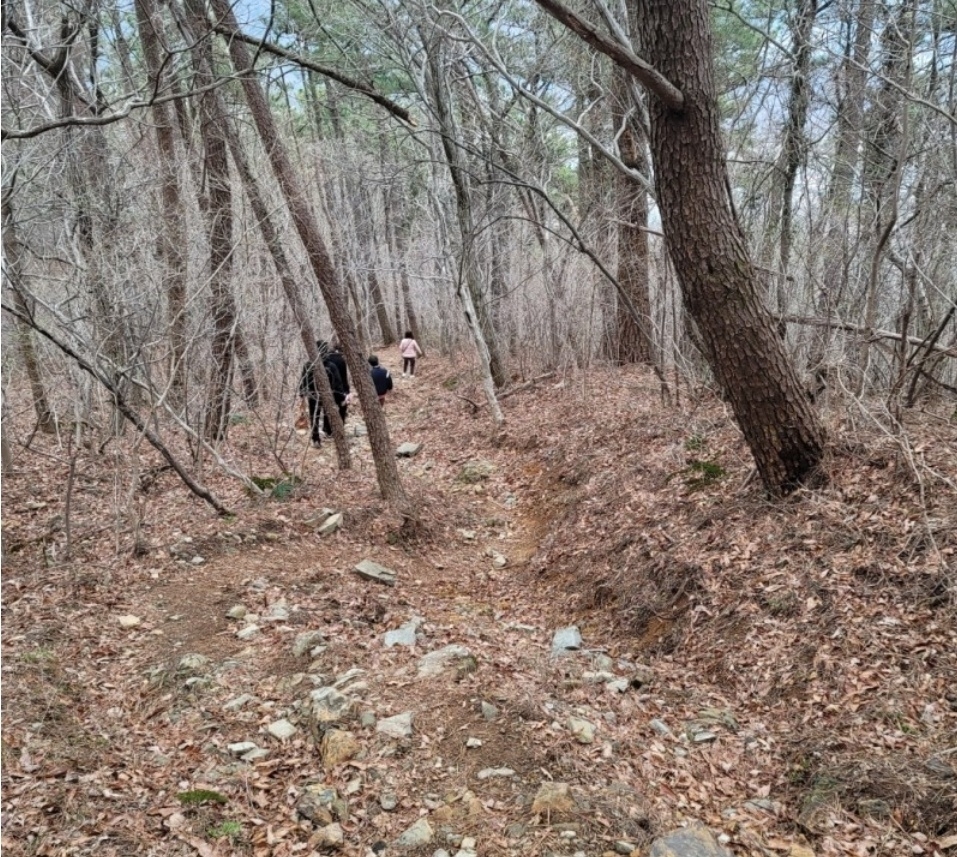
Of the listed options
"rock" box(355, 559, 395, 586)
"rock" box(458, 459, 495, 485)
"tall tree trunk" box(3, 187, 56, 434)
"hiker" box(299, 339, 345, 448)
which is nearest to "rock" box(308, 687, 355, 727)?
"rock" box(355, 559, 395, 586)

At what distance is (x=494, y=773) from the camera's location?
287 cm

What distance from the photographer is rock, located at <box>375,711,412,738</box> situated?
312 cm

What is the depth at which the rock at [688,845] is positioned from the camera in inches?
95.5

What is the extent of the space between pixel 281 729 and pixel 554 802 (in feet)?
4.87

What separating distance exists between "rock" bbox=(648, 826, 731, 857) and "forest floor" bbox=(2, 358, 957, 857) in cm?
6

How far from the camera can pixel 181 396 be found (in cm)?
691

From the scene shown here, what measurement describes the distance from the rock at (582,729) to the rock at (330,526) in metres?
3.50

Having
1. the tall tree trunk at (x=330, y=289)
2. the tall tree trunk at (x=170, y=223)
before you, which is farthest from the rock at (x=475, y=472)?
the tall tree trunk at (x=170, y=223)

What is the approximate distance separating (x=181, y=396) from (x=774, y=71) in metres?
7.29

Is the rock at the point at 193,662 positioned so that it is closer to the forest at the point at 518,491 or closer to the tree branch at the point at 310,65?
the forest at the point at 518,491

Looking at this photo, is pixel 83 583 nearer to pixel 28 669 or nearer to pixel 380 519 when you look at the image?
pixel 28 669

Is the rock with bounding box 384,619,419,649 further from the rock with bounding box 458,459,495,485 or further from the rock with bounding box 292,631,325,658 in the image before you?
the rock with bounding box 458,459,495,485

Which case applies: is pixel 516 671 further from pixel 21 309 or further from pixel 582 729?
pixel 21 309

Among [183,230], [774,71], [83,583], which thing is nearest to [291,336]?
[183,230]
